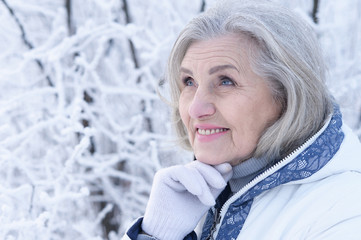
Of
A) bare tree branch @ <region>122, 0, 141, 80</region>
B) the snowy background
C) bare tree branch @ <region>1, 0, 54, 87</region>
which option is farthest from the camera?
bare tree branch @ <region>122, 0, 141, 80</region>

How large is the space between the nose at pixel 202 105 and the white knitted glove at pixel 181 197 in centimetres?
22

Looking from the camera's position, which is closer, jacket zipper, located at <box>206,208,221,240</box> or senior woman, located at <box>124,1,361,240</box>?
senior woman, located at <box>124,1,361,240</box>

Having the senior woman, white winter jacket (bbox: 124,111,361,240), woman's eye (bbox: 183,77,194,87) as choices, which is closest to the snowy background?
woman's eye (bbox: 183,77,194,87)

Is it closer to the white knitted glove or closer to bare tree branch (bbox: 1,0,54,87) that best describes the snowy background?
bare tree branch (bbox: 1,0,54,87)

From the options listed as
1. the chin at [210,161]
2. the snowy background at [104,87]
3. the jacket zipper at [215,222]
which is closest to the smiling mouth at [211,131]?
the chin at [210,161]

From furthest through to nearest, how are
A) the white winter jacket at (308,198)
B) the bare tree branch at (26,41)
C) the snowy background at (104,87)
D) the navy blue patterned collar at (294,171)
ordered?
the bare tree branch at (26,41), the snowy background at (104,87), the navy blue patterned collar at (294,171), the white winter jacket at (308,198)

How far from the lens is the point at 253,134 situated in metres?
1.68

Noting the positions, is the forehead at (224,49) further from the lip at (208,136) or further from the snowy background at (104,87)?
the snowy background at (104,87)

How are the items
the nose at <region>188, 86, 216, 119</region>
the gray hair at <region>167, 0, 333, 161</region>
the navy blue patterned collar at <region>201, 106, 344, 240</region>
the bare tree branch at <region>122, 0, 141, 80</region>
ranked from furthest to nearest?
the bare tree branch at <region>122, 0, 141, 80</region> < the nose at <region>188, 86, 216, 119</region> < the gray hair at <region>167, 0, 333, 161</region> < the navy blue patterned collar at <region>201, 106, 344, 240</region>

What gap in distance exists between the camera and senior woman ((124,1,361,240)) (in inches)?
57.7

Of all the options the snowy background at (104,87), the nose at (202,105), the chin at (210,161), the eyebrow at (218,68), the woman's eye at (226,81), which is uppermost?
the eyebrow at (218,68)

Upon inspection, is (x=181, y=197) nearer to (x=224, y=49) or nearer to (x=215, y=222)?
(x=215, y=222)

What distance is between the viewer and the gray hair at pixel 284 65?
158 centimetres

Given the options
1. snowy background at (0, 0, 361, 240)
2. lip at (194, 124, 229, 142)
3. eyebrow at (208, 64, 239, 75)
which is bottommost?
snowy background at (0, 0, 361, 240)
